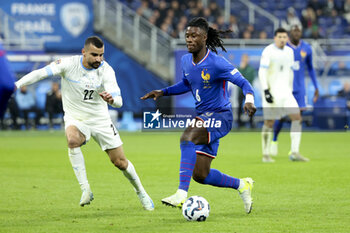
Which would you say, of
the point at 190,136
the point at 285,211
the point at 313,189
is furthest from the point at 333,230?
the point at 313,189

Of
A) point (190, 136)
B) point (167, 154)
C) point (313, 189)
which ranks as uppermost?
point (190, 136)

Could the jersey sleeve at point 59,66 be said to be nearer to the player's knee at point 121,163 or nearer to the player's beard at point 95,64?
the player's beard at point 95,64

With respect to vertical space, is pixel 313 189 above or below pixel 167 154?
above

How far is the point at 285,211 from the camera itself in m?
7.70

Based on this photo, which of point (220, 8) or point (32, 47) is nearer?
point (32, 47)

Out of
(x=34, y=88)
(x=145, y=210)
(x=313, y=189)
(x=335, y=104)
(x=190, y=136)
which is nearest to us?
(x=190, y=136)

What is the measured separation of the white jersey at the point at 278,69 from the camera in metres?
13.9

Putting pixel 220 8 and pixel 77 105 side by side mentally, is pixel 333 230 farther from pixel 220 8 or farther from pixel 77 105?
pixel 220 8

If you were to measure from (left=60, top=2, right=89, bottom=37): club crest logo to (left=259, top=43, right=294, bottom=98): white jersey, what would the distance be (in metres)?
14.1

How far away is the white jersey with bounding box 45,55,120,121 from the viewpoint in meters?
8.10

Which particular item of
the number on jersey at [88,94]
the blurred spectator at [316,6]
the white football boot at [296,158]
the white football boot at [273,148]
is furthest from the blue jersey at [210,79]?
the blurred spectator at [316,6]

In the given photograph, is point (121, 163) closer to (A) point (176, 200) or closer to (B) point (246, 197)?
(A) point (176, 200)

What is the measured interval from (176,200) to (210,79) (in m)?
1.41

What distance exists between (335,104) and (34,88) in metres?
11.5
